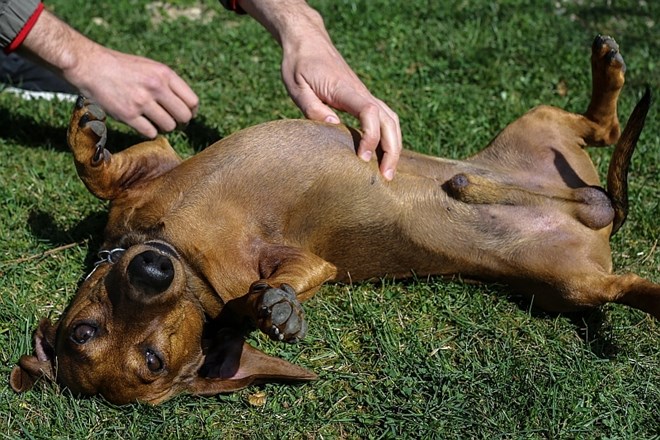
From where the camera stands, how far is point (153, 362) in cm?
337

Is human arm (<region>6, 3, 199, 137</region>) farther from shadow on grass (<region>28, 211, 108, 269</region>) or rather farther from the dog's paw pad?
the dog's paw pad

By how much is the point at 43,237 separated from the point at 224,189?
1.29 m

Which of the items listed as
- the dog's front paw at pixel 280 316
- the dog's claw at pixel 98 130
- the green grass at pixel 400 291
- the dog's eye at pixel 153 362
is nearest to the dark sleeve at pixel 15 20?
the green grass at pixel 400 291

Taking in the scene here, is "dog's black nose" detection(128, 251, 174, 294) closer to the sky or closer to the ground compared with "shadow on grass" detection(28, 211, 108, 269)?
closer to the sky

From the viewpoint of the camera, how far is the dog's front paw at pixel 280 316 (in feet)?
9.83

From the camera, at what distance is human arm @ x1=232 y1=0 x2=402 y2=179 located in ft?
12.3

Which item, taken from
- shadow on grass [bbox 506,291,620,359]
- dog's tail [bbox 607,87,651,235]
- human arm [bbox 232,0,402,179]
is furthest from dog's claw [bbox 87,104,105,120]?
dog's tail [bbox 607,87,651,235]

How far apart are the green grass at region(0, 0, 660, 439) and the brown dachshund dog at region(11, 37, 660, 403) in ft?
0.46

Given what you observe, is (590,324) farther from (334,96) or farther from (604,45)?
(334,96)

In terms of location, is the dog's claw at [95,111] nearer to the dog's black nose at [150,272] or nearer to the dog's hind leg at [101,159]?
the dog's hind leg at [101,159]

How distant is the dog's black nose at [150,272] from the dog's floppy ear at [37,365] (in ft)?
2.09

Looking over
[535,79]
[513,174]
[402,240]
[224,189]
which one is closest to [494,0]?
[535,79]

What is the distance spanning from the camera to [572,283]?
3.81 metres

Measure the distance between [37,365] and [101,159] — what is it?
97 centimetres
